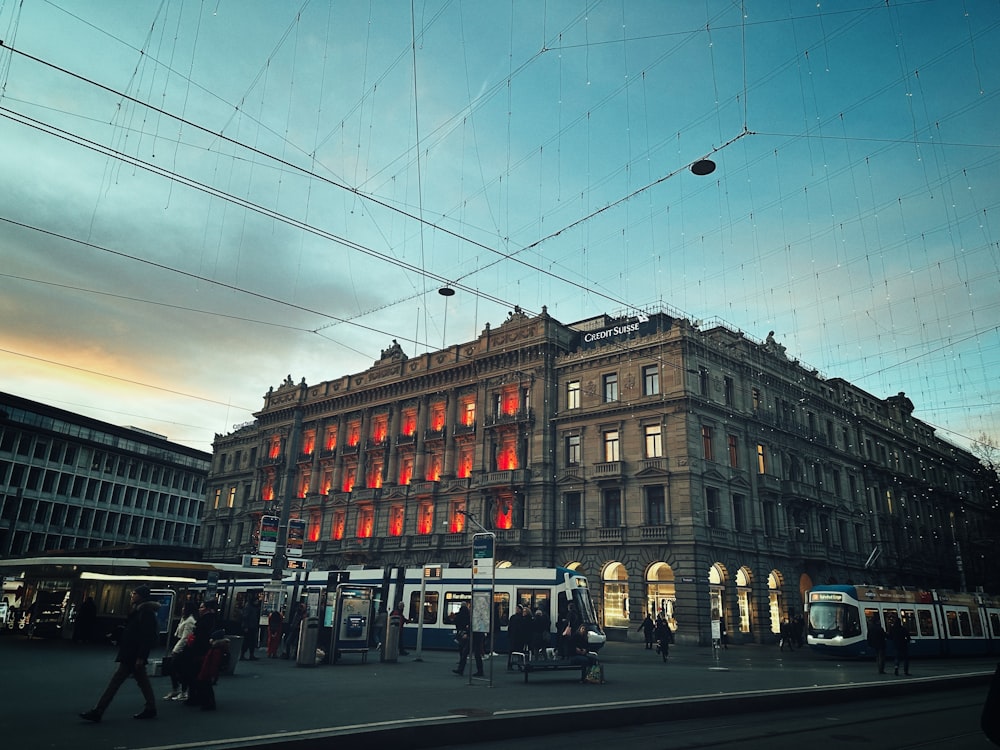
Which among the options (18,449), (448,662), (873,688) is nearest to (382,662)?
(448,662)

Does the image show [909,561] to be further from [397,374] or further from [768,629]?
A: [397,374]

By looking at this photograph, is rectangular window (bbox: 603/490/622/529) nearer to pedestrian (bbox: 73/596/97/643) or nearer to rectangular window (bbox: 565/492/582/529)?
rectangular window (bbox: 565/492/582/529)

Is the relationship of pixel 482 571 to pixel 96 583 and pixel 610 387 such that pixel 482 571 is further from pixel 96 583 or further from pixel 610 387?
pixel 610 387

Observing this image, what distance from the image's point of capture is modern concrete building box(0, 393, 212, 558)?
73.6m

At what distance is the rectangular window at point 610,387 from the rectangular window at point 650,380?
6.66 feet

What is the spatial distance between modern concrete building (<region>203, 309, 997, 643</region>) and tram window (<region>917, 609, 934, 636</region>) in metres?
9.44

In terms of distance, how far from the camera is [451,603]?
94.4ft

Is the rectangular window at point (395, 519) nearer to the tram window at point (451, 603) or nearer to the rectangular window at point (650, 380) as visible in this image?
the rectangular window at point (650, 380)

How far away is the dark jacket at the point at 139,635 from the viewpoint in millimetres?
9766

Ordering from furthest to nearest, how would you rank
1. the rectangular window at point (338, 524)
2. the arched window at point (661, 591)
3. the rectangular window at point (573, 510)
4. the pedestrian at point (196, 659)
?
the rectangular window at point (338, 524) → the rectangular window at point (573, 510) → the arched window at point (661, 591) → the pedestrian at point (196, 659)

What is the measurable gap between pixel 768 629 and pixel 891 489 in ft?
86.6

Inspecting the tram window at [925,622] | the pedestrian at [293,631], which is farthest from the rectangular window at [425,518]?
the tram window at [925,622]

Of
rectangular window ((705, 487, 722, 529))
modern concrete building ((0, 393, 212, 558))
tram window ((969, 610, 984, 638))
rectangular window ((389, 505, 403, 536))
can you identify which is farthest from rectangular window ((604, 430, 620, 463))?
modern concrete building ((0, 393, 212, 558))

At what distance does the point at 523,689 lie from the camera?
14734mm
